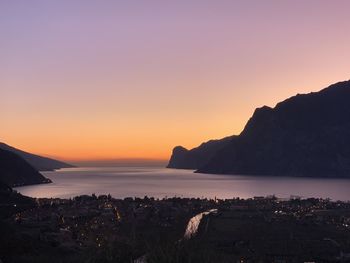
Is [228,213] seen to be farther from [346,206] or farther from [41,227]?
[41,227]

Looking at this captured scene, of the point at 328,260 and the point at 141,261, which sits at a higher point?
the point at 141,261

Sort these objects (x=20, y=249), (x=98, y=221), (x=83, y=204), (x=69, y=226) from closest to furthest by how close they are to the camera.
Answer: (x=20, y=249) < (x=69, y=226) < (x=98, y=221) < (x=83, y=204)

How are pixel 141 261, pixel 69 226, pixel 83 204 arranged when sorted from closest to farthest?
pixel 141 261, pixel 69 226, pixel 83 204

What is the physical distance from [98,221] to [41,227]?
2026 cm

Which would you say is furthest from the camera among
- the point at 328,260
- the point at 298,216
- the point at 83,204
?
the point at 83,204

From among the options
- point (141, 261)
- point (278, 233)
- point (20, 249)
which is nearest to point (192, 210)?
point (278, 233)

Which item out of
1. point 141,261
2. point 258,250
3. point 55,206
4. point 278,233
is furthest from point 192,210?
point 141,261

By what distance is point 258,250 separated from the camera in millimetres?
79312

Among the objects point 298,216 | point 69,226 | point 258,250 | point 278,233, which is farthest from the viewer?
point 298,216

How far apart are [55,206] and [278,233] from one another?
8128 centimetres

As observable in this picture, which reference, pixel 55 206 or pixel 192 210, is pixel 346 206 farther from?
pixel 55 206

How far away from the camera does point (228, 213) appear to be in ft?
456

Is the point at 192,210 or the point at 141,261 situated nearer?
the point at 141,261

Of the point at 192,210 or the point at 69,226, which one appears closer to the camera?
the point at 69,226
